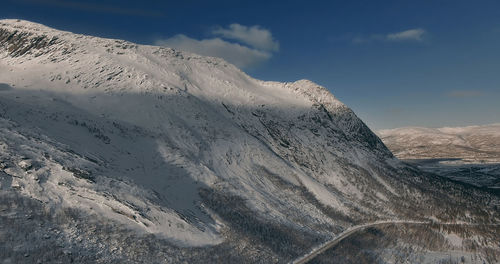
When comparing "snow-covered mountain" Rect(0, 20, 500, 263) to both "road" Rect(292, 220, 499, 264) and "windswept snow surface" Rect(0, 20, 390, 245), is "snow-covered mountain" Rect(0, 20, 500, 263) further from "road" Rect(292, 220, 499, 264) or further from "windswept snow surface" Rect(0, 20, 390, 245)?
"road" Rect(292, 220, 499, 264)

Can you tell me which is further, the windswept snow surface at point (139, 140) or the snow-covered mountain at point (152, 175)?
→ the windswept snow surface at point (139, 140)

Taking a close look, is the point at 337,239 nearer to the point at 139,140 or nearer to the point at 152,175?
the point at 152,175

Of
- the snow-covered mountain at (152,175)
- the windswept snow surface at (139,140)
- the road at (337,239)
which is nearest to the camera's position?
the snow-covered mountain at (152,175)

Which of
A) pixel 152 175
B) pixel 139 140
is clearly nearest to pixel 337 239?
pixel 152 175

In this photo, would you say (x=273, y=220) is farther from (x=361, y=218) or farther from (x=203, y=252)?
(x=361, y=218)

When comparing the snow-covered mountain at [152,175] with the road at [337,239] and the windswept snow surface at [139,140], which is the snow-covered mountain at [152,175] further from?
the road at [337,239]

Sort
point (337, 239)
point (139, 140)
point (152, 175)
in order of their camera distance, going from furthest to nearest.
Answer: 1. point (139, 140)
2. point (337, 239)
3. point (152, 175)

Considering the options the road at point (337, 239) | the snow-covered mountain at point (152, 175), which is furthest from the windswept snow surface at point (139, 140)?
the road at point (337, 239)

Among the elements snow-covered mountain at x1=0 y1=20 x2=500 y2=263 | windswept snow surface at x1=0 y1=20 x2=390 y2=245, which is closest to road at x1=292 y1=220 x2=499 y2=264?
snow-covered mountain at x1=0 y1=20 x2=500 y2=263
